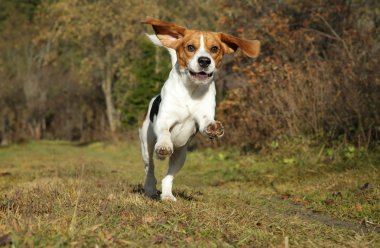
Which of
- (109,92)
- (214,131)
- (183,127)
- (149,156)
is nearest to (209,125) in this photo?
(214,131)

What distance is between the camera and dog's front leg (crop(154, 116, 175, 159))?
490 centimetres

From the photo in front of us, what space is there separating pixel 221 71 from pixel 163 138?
39.2ft

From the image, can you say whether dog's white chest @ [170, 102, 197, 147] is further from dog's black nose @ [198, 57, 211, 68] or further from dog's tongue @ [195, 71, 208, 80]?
dog's black nose @ [198, 57, 211, 68]

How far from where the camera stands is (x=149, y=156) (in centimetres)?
643

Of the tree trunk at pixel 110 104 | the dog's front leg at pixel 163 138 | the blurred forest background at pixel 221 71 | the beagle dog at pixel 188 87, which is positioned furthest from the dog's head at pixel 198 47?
the tree trunk at pixel 110 104

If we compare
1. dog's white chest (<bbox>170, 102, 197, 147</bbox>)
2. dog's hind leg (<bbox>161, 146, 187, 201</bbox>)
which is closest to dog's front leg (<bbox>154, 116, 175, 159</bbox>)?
dog's white chest (<bbox>170, 102, 197, 147</bbox>)

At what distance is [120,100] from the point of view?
30.8 metres

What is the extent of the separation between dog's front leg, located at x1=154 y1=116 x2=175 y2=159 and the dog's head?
53 cm

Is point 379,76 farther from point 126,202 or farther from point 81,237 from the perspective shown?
point 81,237

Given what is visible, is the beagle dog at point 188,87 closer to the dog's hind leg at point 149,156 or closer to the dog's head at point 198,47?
the dog's head at point 198,47

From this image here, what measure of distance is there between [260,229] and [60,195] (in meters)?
2.21

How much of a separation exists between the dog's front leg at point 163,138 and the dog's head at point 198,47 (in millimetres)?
528

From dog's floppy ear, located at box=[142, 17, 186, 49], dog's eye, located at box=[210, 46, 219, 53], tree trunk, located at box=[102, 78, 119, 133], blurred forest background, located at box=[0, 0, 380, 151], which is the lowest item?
tree trunk, located at box=[102, 78, 119, 133]

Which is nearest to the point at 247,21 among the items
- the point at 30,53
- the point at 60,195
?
the point at 60,195
